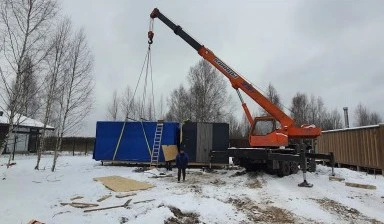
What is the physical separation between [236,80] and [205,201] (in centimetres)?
819

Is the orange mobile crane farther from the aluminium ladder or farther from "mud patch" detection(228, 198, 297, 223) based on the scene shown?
"mud patch" detection(228, 198, 297, 223)

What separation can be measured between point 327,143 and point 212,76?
18.6 meters

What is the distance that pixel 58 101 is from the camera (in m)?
17.7

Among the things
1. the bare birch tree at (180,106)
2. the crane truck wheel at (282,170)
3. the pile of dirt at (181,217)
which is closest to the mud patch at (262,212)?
the pile of dirt at (181,217)

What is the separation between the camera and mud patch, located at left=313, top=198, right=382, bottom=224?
8.66 meters

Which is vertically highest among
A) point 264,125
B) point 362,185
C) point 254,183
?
point 264,125

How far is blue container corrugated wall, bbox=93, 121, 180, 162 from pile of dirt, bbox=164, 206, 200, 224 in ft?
38.1

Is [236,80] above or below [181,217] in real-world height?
above

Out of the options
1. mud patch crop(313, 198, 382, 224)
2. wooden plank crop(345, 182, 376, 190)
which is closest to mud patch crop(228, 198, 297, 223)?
mud patch crop(313, 198, 382, 224)

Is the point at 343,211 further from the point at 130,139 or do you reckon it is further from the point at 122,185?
the point at 130,139

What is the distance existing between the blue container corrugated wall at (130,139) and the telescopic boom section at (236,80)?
16.5ft

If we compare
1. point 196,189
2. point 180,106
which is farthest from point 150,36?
point 180,106

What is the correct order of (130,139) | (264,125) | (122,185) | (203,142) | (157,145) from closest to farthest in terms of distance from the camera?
(122,185) < (264,125) < (157,145) < (203,142) < (130,139)

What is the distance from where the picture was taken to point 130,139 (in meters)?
21.1
